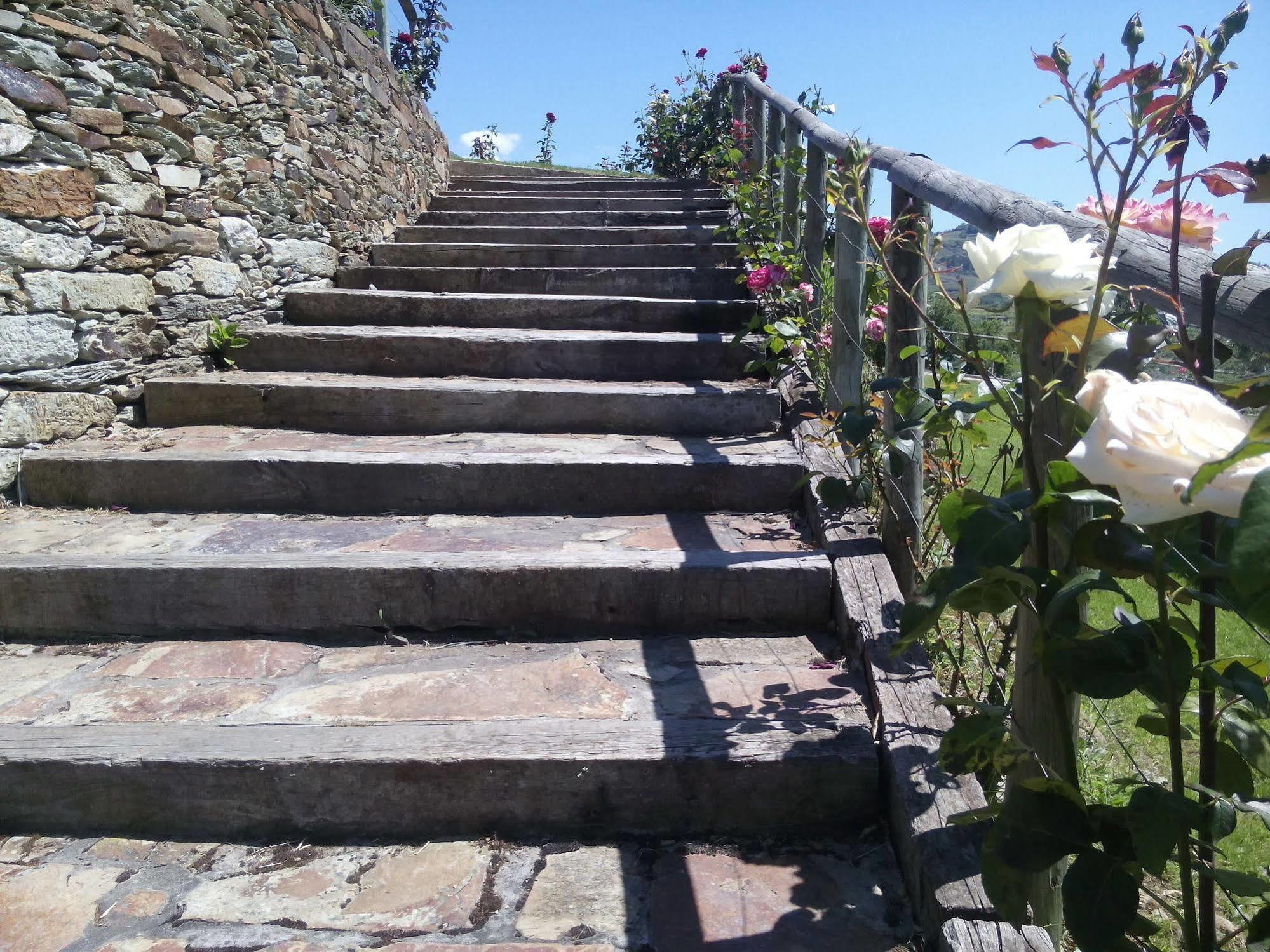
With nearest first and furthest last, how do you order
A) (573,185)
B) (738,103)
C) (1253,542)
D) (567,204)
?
(1253,542) < (567,204) < (573,185) < (738,103)

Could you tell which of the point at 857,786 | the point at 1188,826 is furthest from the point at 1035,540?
the point at 857,786

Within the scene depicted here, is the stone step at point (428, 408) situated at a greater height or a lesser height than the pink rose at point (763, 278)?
lesser

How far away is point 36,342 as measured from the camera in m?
2.53

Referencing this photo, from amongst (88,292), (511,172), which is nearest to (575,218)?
(511,172)

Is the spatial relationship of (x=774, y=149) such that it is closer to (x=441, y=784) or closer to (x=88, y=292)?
(x=88, y=292)

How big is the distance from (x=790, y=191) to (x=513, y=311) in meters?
1.32

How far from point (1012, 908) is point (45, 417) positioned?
2.83m

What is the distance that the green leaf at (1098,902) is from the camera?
799 mm

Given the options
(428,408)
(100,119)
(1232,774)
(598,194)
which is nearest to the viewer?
(1232,774)

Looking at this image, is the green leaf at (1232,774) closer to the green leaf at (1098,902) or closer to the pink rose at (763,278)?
the green leaf at (1098,902)

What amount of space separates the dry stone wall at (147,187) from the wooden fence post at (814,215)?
228 centimetres

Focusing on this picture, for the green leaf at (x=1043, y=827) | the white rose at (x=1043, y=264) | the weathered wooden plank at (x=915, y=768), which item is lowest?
the weathered wooden plank at (x=915, y=768)

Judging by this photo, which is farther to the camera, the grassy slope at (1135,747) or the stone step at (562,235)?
the stone step at (562,235)

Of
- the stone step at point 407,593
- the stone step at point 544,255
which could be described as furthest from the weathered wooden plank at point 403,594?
the stone step at point 544,255
